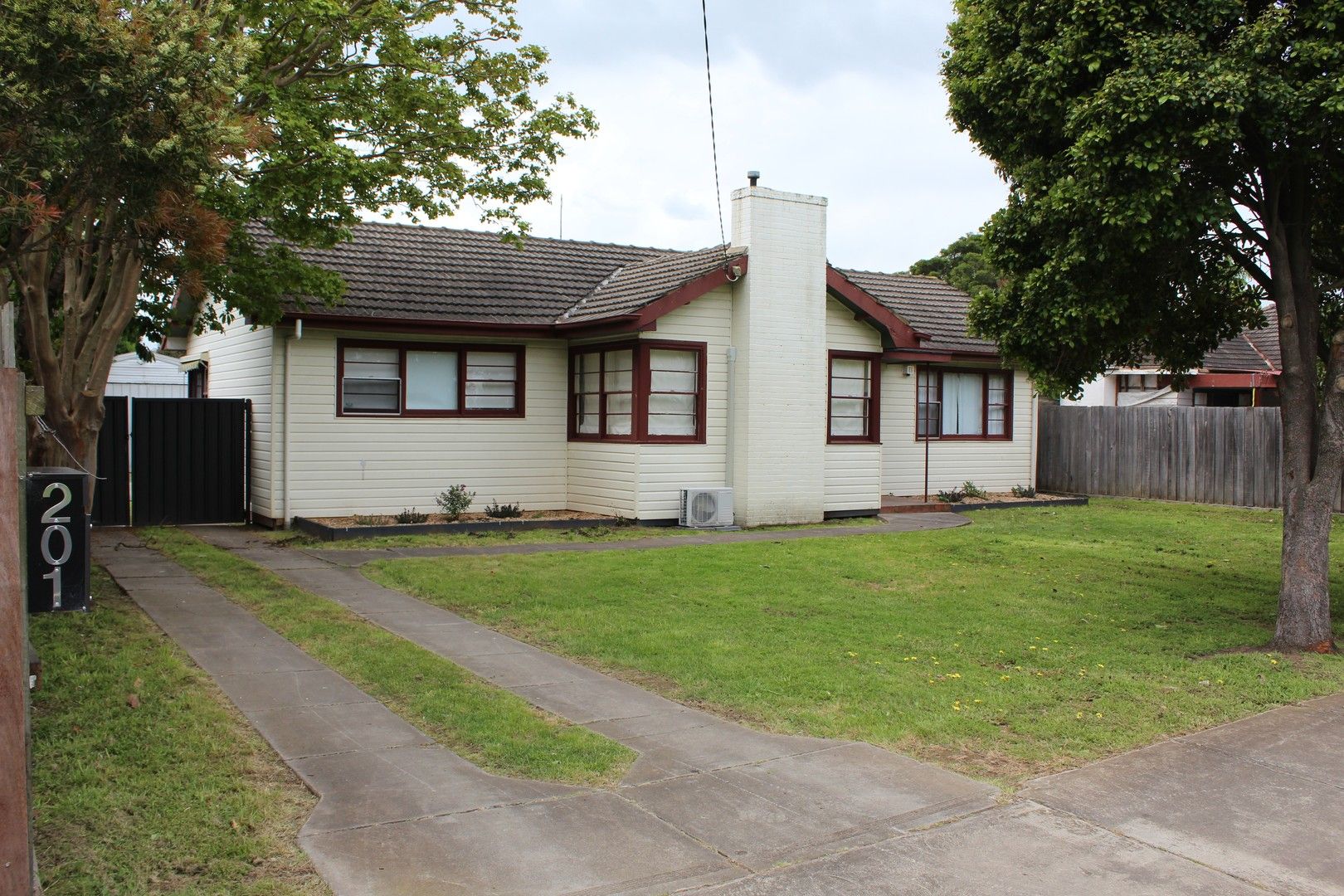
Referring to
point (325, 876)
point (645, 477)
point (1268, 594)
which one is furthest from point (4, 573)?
point (645, 477)

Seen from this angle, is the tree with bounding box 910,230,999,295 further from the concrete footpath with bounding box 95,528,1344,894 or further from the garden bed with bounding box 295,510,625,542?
the concrete footpath with bounding box 95,528,1344,894

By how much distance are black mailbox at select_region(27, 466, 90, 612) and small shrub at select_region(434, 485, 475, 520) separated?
11148 mm

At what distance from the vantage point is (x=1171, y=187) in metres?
9.12

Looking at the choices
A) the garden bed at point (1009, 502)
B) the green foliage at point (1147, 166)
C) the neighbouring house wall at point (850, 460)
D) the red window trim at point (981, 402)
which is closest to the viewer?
the green foliage at point (1147, 166)

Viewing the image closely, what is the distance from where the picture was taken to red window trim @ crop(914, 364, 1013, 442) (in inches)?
885

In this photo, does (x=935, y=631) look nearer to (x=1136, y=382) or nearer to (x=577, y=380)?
(x=577, y=380)

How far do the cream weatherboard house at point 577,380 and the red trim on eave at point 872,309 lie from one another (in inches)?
1.4

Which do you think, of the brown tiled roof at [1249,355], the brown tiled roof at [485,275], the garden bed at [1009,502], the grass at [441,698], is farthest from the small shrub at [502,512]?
the brown tiled roof at [1249,355]

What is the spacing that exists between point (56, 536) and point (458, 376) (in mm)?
12041

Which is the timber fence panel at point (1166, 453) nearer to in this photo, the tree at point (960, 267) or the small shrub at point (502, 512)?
the small shrub at point (502, 512)

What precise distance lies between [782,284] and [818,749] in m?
12.4

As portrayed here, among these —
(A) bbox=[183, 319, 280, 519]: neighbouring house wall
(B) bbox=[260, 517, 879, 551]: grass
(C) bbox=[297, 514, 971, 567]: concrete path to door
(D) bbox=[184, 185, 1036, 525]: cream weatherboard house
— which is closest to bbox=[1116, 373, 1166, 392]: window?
(D) bbox=[184, 185, 1036, 525]: cream weatherboard house

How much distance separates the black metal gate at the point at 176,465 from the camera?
17281 mm

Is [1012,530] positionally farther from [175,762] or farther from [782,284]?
[175,762]
